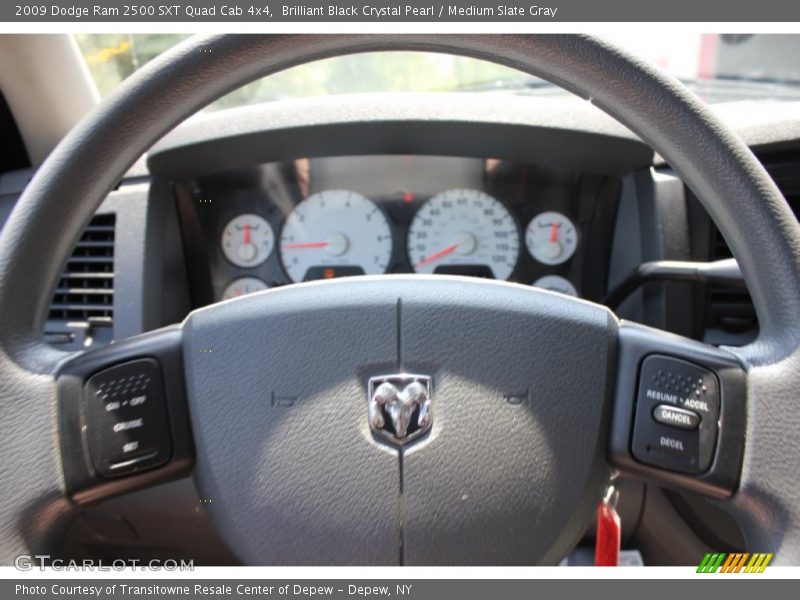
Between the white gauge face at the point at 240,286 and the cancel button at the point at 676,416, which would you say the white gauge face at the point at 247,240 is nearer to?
the white gauge face at the point at 240,286

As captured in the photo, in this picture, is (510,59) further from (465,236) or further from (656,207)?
(465,236)

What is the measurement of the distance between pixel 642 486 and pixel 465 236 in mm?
729

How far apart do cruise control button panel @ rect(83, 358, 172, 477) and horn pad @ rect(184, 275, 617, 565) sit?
4cm

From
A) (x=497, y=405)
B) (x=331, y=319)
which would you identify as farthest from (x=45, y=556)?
(x=497, y=405)

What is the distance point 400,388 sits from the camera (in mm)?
777

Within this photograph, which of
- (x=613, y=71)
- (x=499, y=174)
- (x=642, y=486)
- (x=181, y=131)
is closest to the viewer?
(x=613, y=71)

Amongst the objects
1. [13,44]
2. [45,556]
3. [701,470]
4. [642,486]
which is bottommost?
[642,486]

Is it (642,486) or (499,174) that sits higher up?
(499,174)

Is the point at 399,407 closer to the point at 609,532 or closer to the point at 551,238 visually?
the point at 609,532

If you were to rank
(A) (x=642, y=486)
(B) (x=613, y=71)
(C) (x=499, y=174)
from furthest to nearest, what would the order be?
(C) (x=499, y=174) → (A) (x=642, y=486) → (B) (x=613, y=71)

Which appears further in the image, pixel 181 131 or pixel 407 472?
pixel 181 131

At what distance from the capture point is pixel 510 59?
76 centimetres

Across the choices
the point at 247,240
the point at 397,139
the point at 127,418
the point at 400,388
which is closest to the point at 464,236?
the point at 397,139

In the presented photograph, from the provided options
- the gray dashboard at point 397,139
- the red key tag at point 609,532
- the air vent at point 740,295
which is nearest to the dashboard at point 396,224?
the gray dashboard at point 397,139
